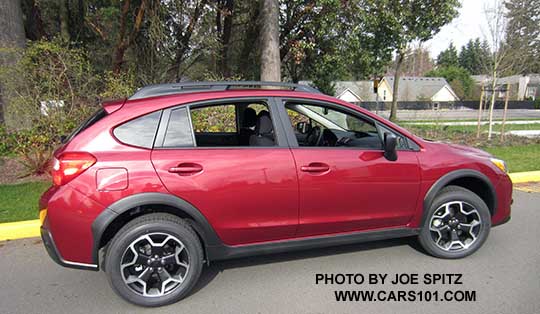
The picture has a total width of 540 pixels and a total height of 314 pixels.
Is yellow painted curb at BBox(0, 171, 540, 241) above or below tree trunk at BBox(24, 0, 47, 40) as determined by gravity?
below

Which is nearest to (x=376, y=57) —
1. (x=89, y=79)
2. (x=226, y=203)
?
(x=89, y=79)

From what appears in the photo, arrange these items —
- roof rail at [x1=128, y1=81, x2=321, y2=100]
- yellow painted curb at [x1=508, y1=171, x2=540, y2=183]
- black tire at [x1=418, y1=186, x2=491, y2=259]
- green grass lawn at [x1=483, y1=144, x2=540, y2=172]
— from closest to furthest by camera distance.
Result: roof rail at [x1=128, y1=81, x2=321, y2=100] → black tire at [x1=418, y1=186, x2=491, y2=259] → yellow painted curb at [x1=508, y1=171, x2=540, y2=183] → green grass lawn at [x1=483, y1=144, x2=540, y2=172]

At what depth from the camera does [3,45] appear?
725 cm

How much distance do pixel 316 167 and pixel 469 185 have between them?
182 cm

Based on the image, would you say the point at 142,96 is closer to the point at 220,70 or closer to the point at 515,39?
the point at 515,39

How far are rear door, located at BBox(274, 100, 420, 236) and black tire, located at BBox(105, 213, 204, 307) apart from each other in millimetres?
929

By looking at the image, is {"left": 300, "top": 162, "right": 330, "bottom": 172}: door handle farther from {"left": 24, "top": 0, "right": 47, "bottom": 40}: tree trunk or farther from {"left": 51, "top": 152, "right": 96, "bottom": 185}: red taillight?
{"left": 24, "top": 0, "right": 47, "bottom": 40}: tree trunk

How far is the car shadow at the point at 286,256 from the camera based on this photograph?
309 cm

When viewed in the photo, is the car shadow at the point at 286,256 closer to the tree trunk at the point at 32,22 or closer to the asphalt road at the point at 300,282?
the asphalt road at the point at 300,282

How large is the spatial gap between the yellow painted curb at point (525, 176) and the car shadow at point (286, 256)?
3.84 m

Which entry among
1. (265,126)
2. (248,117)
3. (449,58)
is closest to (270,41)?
(248,117)

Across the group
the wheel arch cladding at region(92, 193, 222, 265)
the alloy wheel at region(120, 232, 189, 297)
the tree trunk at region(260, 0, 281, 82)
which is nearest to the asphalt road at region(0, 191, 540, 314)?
the alloy wheel at region(120, 232, 189, 297)

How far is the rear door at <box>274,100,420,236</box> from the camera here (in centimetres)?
278

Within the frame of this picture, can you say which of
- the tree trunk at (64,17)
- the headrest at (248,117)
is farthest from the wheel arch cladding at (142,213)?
the tree trunk at (64,17)
